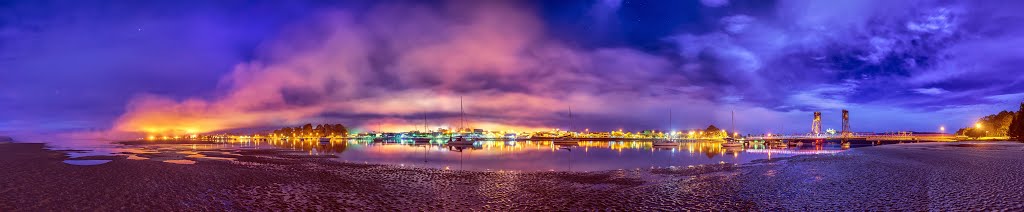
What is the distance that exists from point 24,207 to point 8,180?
40.9 ft

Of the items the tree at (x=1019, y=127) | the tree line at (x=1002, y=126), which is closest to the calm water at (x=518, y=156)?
the tree at (x=1019, y=127)

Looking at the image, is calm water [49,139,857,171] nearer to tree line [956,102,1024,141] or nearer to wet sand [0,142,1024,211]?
wet sand [0,142,1024,211]

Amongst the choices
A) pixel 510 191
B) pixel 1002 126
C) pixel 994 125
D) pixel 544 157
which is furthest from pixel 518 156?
pixel 994 125

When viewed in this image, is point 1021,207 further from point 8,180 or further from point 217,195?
point 8,180

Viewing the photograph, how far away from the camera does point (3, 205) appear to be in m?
18.3

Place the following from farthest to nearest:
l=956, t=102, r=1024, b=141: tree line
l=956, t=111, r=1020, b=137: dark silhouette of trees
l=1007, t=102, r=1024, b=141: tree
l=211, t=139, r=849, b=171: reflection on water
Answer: l=956, t=111, r=1020, b=137: dark silhouette of trees, l=956, t=102, r=1024, b=141: tree line, l=1007, t=102, r=1024, b=141: tree, l=211, t=139, r=849, b=171: reflection on water

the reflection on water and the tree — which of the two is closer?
the reflection on water

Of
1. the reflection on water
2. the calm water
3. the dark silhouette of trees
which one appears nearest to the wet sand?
the calm water

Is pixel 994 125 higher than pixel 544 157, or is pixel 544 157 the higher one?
pixel 994 125

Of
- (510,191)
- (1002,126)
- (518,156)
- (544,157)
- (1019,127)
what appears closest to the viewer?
(510,191)

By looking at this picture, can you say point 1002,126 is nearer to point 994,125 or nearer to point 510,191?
point 994,125

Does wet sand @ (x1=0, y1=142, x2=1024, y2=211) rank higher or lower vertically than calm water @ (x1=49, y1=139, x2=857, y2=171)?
higher

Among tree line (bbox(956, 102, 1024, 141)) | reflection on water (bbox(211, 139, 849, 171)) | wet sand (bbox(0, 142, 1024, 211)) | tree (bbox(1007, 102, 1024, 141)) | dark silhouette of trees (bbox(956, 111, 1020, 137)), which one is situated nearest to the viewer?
wet sand (bbox(0, 142, 1024, 211))

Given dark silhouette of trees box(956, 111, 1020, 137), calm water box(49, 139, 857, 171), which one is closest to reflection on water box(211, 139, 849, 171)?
calm water box(49, 139, 857, 171)
